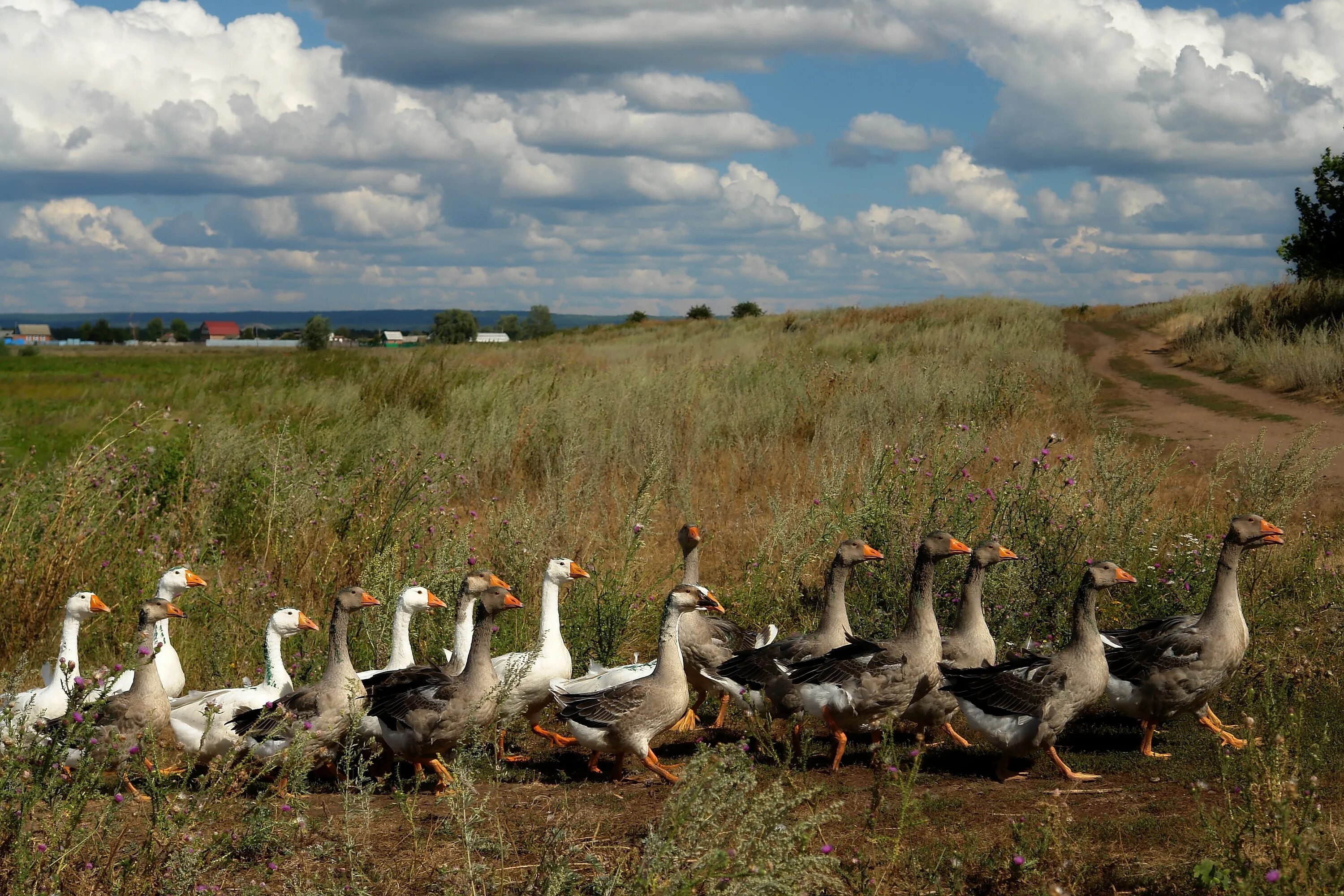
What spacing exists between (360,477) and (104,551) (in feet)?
9.85

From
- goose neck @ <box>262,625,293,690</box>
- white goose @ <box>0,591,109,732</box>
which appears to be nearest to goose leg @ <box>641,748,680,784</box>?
goose neck @ <box>262,625,293,690</box>

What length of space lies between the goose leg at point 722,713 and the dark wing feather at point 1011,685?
5.39 feet

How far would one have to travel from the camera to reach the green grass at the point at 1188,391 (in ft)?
63.1

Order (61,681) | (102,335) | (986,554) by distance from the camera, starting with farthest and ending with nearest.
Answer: (102,335)
(986,554)
(61,681)

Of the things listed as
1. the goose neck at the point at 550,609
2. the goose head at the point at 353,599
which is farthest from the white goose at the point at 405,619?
the goose neck at the point at 550,609

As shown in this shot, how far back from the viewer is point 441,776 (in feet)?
20.6

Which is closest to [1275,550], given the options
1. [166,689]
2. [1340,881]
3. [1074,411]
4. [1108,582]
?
[1108,582]

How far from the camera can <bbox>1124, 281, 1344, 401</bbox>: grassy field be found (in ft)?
69.2

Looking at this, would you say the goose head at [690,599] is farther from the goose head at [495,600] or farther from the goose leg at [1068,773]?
the goose leg at [1068,773]

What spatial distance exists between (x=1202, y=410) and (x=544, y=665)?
17857mm

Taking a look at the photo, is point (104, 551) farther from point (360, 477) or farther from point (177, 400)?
point (177, 400)

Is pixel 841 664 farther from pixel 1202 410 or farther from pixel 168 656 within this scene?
pixel 1202 410

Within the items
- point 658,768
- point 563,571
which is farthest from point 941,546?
point 563,571

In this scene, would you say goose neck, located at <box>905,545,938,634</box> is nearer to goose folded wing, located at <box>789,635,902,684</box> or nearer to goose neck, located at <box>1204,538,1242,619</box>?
goose folded wing, located at <box>789,635,902,684</box>
